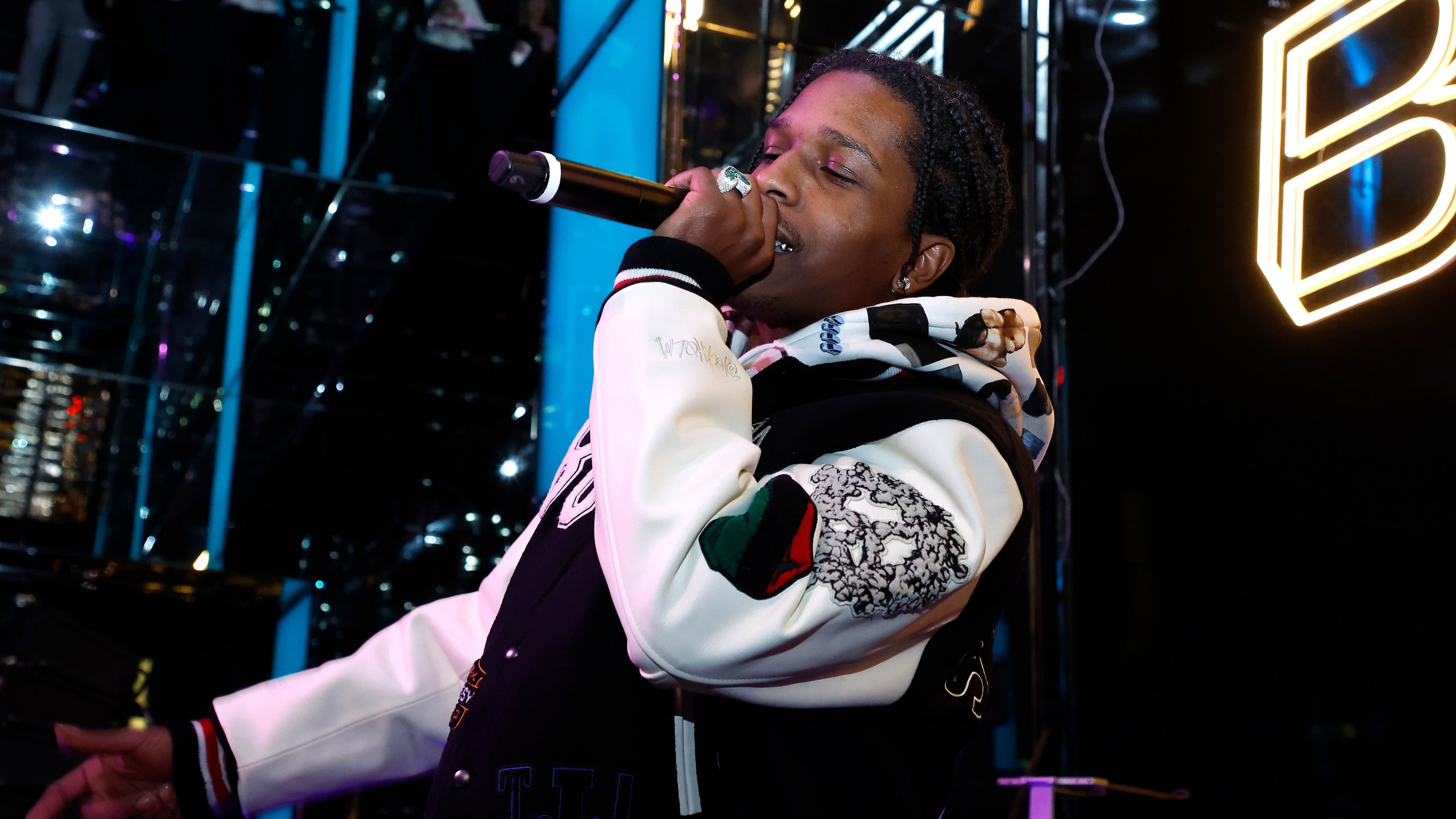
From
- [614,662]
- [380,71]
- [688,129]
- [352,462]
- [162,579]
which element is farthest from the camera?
[162,579]

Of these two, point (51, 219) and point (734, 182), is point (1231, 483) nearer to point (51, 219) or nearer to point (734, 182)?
point (734, 182)

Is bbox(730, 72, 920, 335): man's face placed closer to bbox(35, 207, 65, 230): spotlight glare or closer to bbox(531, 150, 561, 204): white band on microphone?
bbox(531, 150, 561, 204): white band on microphone

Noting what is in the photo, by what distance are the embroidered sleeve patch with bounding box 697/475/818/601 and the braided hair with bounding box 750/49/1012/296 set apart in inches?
20.2

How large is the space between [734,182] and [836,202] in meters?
0.16

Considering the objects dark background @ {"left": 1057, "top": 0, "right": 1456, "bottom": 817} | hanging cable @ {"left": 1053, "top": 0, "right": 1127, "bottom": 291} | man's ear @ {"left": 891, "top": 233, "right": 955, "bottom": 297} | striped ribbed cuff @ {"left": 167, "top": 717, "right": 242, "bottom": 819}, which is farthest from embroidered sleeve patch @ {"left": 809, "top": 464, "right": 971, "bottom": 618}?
hanging cable @ {"left": 1053, "top": 0, "right": 1127, "bottom": 291}

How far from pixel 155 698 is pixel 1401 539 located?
6.77 m

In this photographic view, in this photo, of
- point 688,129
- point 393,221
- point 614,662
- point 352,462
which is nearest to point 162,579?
point 352,462

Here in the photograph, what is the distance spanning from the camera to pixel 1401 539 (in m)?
2.48

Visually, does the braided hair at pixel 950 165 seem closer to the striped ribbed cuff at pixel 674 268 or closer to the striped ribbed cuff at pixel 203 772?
the striped ribbed cuff at pixel 674 268

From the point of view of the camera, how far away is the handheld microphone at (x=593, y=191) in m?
1.11

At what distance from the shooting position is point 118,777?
1325 millimetres

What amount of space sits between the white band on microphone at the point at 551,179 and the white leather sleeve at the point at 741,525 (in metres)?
0.13

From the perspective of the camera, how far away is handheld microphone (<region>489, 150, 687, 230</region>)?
1.11 metres

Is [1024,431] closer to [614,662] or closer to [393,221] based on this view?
[614,662]
